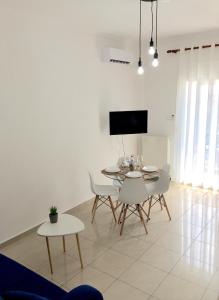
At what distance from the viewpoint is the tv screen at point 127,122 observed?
4.98 m

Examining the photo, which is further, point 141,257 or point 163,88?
point 163,88

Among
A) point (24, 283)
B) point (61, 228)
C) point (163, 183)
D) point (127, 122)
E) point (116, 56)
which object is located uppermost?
point (116, 56)

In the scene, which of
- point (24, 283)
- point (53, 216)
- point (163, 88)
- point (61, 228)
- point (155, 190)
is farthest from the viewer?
point (163, 88)

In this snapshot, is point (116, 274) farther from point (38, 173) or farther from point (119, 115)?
point (119, 115)

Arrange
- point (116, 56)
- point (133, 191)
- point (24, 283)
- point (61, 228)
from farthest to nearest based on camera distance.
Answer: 1. point (116, 56)
2. point (133, 191)
3. point (61, 228)
4. point (24, 283)

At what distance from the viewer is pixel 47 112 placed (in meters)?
3.98

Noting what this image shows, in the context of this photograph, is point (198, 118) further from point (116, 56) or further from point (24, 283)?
point (24, 283)

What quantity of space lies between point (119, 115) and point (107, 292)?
119 inches

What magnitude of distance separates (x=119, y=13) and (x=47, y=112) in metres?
1.60

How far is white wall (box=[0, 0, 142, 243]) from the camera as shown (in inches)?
137

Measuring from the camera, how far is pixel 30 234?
3.87 metres

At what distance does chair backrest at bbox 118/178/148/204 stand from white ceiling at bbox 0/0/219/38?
209 cm

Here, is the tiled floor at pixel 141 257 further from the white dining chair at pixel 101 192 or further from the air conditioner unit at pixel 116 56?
the air conditioner unit at pixel 116 56

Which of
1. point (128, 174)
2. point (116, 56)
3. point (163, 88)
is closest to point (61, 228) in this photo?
point (128, 174)
